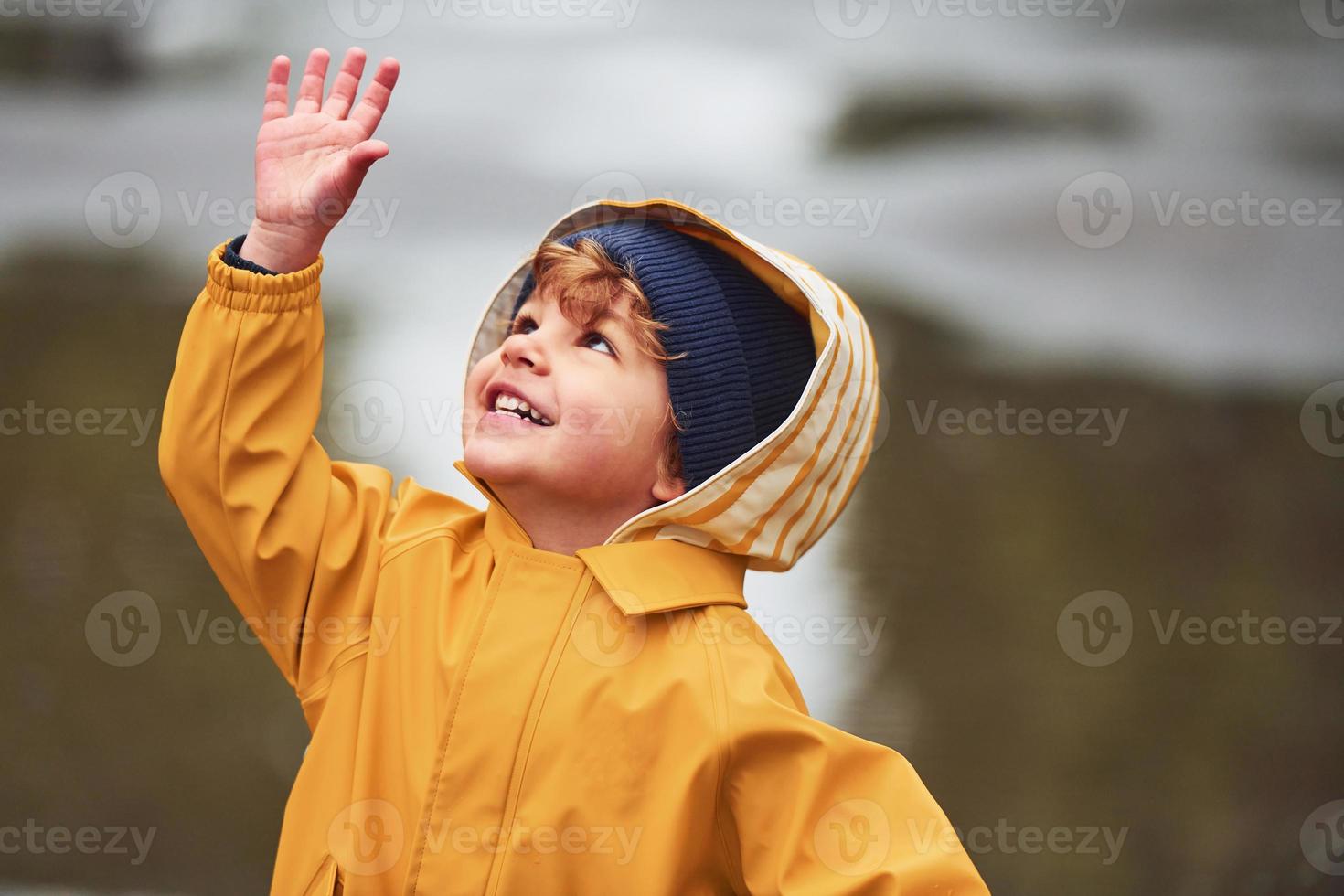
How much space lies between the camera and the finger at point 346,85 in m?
1.19

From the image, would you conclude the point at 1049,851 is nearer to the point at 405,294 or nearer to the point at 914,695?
the point at 914,695

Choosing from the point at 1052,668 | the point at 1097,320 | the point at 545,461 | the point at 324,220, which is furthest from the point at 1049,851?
the point at 324,220

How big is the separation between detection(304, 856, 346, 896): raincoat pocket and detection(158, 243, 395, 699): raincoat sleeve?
0.17 metres

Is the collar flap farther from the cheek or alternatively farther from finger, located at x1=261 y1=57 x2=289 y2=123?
finger, located at x1=261 y1=57 x2=289 y2=123

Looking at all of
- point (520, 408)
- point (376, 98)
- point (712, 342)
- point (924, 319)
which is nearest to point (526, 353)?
point (520, 408)

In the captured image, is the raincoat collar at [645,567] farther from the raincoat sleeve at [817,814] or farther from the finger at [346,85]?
the finger at [346,85]

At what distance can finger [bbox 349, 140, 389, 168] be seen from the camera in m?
1.09

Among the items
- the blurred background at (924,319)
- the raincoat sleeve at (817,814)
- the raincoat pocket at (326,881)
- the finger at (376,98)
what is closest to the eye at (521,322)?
the finger at (376,98)

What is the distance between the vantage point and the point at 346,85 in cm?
121

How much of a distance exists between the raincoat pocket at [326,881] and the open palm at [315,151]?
55 centimetres

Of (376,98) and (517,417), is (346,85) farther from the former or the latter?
(517,417)

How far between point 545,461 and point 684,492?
0.14 metres

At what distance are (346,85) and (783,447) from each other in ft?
1.75

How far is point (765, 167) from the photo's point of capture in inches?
85.1
